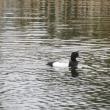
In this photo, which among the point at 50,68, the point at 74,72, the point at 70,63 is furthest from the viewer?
the point at 70,63

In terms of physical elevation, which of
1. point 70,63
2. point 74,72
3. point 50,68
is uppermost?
point 70,63

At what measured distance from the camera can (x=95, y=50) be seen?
41938mm

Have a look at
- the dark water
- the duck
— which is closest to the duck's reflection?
the dark water

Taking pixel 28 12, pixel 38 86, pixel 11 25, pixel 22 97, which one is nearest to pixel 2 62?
pixel 38 86

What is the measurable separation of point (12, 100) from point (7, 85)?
326cm

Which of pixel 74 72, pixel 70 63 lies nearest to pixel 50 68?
pixel 70 63

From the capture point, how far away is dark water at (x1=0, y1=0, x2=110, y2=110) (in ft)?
89.7

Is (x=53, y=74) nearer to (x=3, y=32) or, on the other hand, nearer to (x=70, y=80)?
(x=70, y=80)

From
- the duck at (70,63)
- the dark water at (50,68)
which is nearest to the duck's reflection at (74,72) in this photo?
→ the dark water at (50,68)

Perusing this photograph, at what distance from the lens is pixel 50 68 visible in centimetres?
3575

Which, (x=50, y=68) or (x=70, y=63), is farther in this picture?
(x=70, y=63)

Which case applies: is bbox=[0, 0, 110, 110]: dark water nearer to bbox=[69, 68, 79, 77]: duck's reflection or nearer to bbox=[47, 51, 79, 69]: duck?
bbox=[69, 68, 79, 77]: duck's reflection

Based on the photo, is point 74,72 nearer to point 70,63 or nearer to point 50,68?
point 50,68

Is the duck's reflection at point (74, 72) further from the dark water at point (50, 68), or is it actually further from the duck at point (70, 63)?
the duck at point (70, 63)
